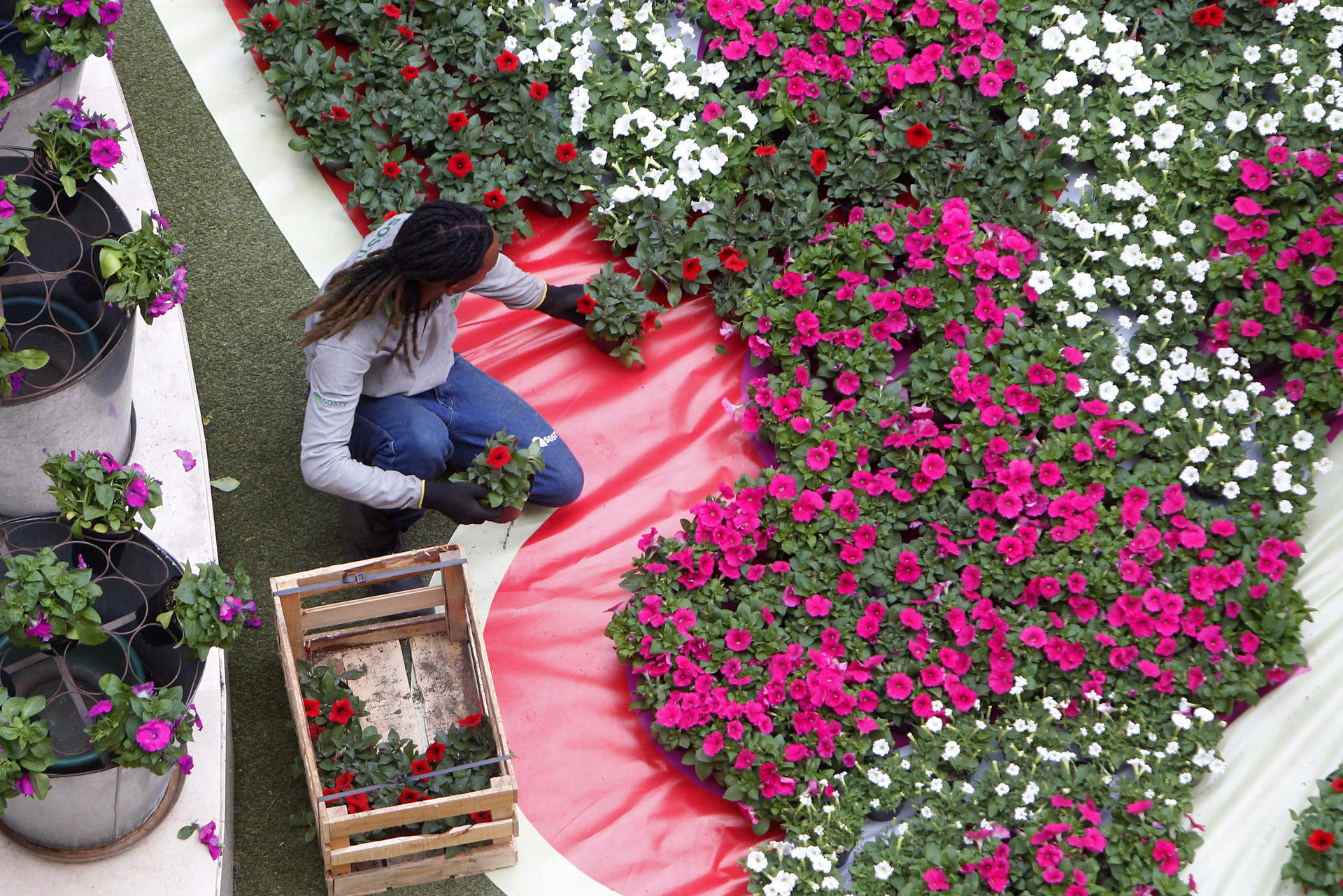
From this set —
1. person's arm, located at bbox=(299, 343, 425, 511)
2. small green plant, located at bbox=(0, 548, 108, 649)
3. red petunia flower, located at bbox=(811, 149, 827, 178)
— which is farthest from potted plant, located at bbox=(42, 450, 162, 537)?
red petunia flower, located at bbox=(811, 149, 827, 178)

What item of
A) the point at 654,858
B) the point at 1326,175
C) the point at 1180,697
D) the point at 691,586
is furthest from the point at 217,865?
the point at 1326,175

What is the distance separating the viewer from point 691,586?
3.40m

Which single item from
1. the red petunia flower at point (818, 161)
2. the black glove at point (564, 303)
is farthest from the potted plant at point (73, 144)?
the red petunia flower at point (818, 161)

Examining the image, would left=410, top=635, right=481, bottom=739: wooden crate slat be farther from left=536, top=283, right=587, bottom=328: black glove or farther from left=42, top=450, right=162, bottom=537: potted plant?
left=536, top=283, right=587, bottom=328: black glove

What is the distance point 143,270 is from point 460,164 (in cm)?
129

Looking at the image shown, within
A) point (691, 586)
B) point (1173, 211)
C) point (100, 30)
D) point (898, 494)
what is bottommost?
point (691, 586)

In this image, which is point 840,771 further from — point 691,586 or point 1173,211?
point 1173,211

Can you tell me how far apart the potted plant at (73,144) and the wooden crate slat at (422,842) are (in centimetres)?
172

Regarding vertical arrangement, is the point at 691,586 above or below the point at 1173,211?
below

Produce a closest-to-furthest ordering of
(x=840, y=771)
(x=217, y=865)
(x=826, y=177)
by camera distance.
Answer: (x=217, y=865)
(x=840, y=771)
(x=826, y=177)

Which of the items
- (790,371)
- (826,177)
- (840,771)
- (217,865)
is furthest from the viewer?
(826,177)

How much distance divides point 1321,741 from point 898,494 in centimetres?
125

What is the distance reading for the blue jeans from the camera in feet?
11.0

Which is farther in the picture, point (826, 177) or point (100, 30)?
point (826, 177)
